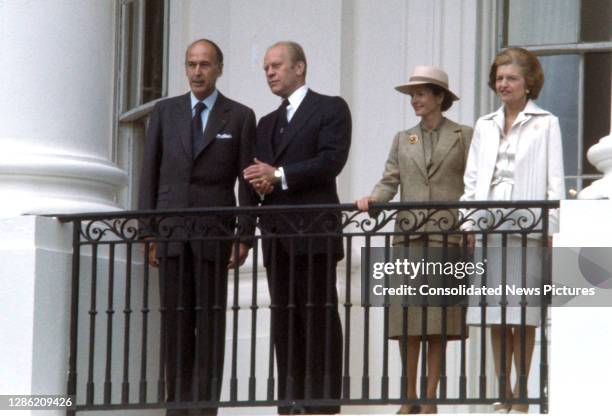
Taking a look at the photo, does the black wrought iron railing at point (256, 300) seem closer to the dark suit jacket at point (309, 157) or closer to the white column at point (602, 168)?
the dark suit jacket at point (309, 157)

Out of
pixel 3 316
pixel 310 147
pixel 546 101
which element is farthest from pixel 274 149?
pixel 546 101

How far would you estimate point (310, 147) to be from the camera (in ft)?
39.1

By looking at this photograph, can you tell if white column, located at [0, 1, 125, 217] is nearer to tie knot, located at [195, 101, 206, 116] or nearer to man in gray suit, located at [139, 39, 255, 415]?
man in gray suit, located at [139, 39, 255, 415]

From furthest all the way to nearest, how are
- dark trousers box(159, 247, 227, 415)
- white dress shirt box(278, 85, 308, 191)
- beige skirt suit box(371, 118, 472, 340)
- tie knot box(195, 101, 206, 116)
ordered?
1. tie knot box(195, 101, 206, 116)
2. white dress shirt box(278, 85, 308, 191)
3. beige skirt suit box(371, 118, 472, 340)
4. dark trousers box(159, 247, 227, 415)

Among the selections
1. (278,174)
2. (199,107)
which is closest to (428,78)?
(278,174)

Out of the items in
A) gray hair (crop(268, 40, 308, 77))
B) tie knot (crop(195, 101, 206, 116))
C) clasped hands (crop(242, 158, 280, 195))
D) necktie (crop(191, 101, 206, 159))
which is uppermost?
gray hair (crop(268, 40, 308, 77))

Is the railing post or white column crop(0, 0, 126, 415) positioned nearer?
white column crop(0, 0, 126, 415)

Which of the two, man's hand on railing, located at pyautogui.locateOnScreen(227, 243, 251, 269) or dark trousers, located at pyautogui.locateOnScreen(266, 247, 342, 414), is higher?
man's hand on railing, located at pyautogui.locateOnScreen(227, 243, 251, 269)

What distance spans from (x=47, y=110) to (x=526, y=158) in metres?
2.63

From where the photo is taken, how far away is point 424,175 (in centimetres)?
1209

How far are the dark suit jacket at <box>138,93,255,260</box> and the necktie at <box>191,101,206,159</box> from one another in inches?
1.0

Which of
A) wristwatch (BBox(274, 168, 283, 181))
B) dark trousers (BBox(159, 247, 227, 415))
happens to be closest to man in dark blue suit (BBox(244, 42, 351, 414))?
wristwatch (BBox(274, 168, 283, 181))

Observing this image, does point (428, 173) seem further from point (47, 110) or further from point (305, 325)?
point (47, 110)

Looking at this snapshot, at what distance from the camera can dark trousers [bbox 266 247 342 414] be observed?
11383 mm
